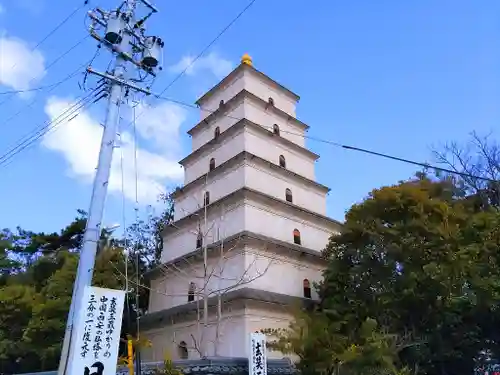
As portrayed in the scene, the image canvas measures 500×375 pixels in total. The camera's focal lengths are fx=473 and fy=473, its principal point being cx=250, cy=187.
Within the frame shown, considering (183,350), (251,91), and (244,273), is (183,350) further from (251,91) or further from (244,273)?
(251,91)

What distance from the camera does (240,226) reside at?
16.6 meters

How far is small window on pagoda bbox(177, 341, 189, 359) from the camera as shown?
16.1 metres

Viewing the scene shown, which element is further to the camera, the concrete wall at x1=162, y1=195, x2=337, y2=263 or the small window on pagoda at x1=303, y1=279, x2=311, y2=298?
the small window on pagoda at x1=303, y1=279, x2=311, y2=298

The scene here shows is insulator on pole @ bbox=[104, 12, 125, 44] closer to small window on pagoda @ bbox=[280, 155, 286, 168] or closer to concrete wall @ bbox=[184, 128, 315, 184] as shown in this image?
concrete wall @ bbox=[184, 128, 315, 184]

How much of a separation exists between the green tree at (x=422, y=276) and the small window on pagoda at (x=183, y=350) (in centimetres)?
491

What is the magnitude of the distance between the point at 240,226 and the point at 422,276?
6225 mm

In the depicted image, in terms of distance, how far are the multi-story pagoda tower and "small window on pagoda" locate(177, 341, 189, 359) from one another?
0.11ft

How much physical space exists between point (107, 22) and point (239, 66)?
11800 mm

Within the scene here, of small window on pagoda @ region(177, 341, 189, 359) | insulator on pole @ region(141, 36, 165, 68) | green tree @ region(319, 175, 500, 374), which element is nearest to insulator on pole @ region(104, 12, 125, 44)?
insulator on pole @ region(141, 36, 165, 68)

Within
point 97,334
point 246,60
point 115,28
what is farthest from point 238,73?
point 97,334

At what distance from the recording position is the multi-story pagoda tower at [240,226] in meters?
15.3

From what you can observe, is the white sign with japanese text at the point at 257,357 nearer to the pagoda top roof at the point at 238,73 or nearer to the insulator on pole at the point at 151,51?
the insulator on pole at the point at 151,51

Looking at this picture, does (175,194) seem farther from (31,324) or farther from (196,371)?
(196,371)

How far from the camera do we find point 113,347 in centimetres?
681
